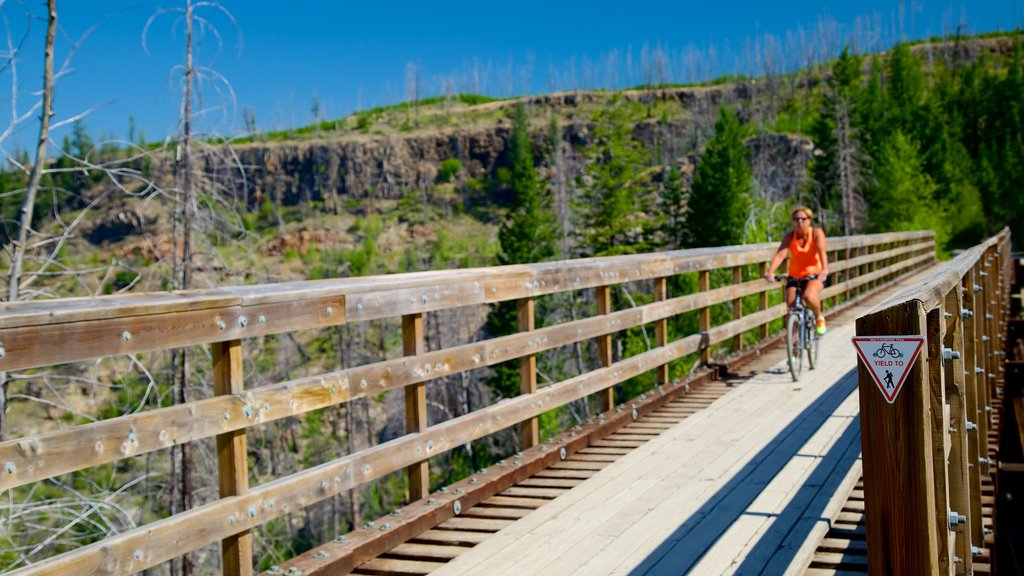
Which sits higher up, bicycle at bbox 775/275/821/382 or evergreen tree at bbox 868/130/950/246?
evergreen tree at bbox 868/130/950/246

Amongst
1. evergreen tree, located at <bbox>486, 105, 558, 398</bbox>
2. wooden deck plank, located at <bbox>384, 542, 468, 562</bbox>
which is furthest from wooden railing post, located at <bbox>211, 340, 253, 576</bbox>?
evergreen tree, located at <bbox>486, 105, 558, 398</bbox>

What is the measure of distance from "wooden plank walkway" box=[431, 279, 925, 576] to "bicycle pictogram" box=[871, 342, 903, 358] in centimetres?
153

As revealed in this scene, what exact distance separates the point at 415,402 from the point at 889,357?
291 centimetres

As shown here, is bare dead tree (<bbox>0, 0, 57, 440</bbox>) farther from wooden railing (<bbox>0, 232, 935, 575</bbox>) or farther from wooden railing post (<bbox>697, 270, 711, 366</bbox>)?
wooden railing post (<bbox>697, 270, 711, 366</bbox>)

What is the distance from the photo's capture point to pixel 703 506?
496 centimetres

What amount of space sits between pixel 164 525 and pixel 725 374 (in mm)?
7535

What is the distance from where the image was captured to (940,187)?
3056 inches

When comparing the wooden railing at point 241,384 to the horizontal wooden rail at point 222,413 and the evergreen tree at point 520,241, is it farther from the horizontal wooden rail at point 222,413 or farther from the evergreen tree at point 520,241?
the evergreen tree at point 520,241

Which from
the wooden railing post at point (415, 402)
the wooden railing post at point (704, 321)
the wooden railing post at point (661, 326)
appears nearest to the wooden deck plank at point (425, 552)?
the wooden railing post at point (415, 402)

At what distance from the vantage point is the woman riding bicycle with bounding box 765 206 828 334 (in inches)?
389

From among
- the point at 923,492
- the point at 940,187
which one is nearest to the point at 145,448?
the point at 923,492

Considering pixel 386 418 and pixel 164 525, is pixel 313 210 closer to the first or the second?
pixel 386 418

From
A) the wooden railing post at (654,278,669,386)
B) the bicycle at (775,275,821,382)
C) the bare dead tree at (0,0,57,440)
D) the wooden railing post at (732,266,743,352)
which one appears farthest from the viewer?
the wooden railing post at (732,266,743,352)

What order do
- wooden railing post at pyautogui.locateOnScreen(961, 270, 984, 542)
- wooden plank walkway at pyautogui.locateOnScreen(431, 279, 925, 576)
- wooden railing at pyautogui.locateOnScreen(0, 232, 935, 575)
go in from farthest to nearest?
wooden railing post at pyautogui.locateOnScreen(961, 270, 984, 542) < wooden plank walkway at pyautogui.locateOnScreen(431, 279, 925, 576) < wooden railing at pyautogui.locateOnScreen(0, 232, 935, 575)
